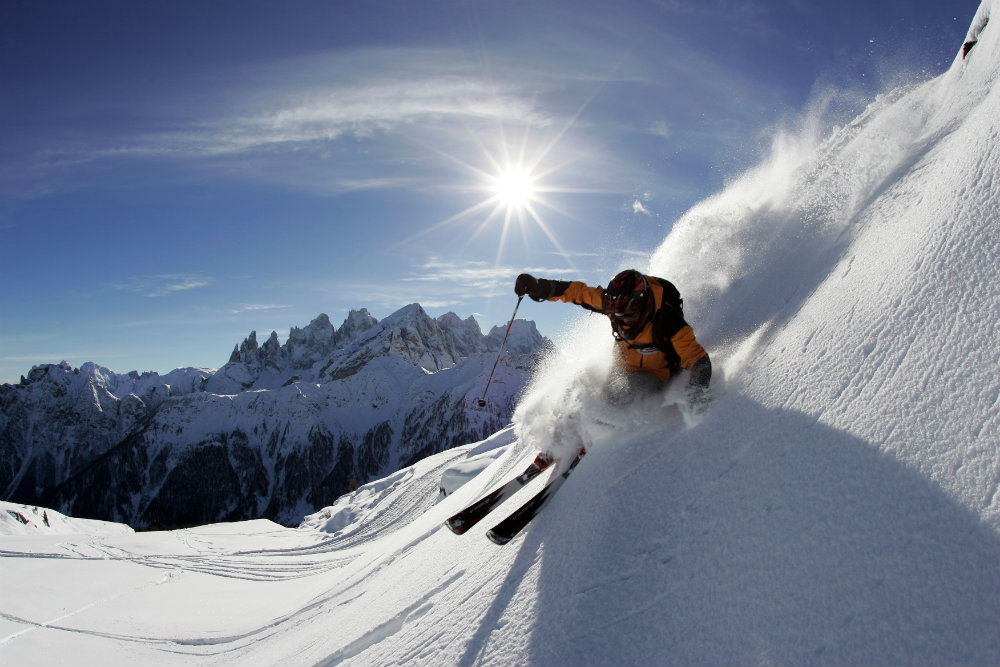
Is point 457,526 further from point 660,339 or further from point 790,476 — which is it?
point 790,476

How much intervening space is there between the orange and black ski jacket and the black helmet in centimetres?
10

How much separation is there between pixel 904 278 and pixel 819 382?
0.97m

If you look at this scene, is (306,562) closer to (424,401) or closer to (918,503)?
(918,503)

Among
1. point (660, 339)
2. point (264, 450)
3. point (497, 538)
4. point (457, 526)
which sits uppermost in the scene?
point (264, 450)

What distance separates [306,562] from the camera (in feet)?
58.9

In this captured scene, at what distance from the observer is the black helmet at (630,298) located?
489 cm

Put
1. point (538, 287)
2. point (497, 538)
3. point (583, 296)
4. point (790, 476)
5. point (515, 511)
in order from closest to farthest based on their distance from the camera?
1. point (790, 476)
2. point (497, 538)
3. point (515, 511)
4. point (583, 296)
5. point (538, 287)

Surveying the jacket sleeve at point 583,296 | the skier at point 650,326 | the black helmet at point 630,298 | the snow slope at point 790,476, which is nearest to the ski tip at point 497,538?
the snow slope at point 790,476

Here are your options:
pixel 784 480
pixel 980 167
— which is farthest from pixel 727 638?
pixel 980 167

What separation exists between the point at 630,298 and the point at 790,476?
2461 mm

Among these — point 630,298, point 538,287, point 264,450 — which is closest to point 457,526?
point 538,287

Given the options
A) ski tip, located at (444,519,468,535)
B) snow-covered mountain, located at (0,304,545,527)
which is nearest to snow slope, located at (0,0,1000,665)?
ski tip, located at (444,519,468,535)

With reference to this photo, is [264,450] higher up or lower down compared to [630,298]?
higher up

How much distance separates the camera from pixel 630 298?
16.1 ft
